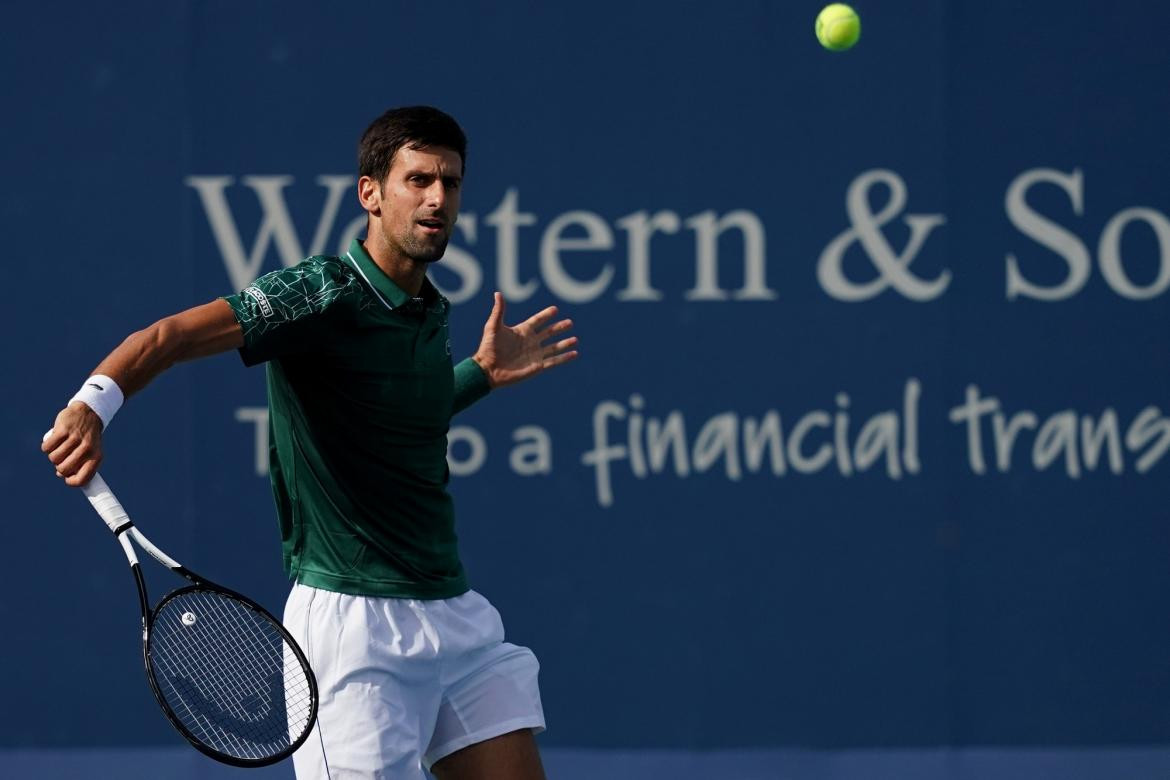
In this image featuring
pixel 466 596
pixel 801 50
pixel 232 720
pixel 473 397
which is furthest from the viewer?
pixel 801 50

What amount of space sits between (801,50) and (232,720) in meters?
2.80

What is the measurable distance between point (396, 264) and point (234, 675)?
2.37 feet

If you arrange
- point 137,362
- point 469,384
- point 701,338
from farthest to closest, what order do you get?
point 701,338
point 469,384
point 137,362

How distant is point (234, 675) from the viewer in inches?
117

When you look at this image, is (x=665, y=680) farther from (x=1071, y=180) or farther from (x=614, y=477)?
(x=1071, y=180)

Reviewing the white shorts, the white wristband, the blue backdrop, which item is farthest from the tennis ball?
the white wristband

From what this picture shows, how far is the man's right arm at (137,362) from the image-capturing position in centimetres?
253

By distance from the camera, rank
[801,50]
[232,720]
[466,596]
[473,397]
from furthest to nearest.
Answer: [801,50], [473,397], [466,596], [232,720]

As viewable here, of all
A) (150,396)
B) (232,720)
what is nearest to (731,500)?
(150,396)

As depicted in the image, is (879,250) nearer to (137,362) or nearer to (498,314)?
(498,314)

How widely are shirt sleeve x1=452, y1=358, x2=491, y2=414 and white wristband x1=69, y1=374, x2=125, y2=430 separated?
93cm

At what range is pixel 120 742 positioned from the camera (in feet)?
16.4

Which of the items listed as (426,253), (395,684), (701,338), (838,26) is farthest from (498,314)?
(838,26)

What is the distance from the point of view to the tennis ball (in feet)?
15.7
